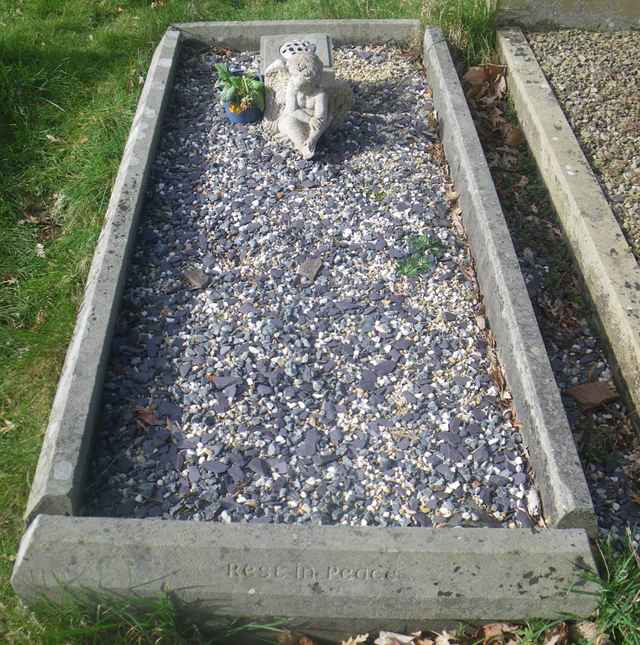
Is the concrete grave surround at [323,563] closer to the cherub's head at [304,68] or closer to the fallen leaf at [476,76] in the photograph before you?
the cherub's head at [304,68]

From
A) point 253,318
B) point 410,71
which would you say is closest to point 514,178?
point 410,71

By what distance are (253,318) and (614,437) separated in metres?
1.72

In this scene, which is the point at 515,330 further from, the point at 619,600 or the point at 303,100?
the point at 303,100

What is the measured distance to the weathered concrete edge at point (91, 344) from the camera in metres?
2.77

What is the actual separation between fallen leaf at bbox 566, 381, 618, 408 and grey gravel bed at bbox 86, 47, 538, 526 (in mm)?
404

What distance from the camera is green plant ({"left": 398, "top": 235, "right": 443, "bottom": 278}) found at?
389 cm

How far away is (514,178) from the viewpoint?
468 cm

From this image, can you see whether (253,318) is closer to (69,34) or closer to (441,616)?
(441,616)

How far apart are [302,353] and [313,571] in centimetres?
118

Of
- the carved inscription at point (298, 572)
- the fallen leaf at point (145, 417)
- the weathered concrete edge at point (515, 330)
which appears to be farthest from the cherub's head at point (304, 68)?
the carved inscription at point (298, 572)

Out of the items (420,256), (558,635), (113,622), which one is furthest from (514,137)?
(113,622)

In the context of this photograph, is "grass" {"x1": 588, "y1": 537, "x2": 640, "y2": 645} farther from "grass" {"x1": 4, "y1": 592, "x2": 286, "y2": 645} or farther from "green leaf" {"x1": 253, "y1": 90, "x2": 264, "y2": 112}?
"green leaf" {"x1": 253, "y1": 90, "x2": 264, "y2": 112}

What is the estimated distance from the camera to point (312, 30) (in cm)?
561

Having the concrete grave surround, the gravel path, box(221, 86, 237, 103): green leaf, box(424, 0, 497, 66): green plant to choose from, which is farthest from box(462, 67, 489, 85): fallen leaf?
the concrete grave surround
